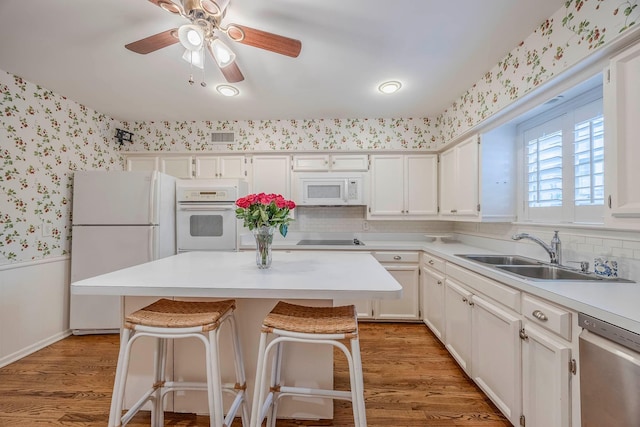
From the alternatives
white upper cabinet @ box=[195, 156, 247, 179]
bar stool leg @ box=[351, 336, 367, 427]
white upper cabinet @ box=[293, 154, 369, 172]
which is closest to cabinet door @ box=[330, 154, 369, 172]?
white upper cabinet @ box=[293, 154, 369, 172]

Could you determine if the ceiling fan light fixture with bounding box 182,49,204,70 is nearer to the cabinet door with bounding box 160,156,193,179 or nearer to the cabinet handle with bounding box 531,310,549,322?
the cabinet door with bounding box 160,156,193,179

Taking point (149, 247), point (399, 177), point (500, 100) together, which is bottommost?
point (149, 247)

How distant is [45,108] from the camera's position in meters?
2.54

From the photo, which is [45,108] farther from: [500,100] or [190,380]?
[500,100]

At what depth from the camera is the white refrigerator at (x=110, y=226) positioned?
267 cm

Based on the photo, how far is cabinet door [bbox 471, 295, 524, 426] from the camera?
55.0 inches

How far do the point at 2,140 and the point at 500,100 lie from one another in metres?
4.09

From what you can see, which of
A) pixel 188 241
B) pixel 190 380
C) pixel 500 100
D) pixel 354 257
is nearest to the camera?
pixel 190 380

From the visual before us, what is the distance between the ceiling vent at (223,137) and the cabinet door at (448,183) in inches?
103

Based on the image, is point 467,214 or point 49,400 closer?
point 49,400

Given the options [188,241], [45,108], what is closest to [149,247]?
[188,241]

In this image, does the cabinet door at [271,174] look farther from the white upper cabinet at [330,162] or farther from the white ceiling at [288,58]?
the white ceiling at [288,58]

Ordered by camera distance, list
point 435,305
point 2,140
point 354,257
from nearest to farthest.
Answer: point 354,257, point 2,140, point 435,305

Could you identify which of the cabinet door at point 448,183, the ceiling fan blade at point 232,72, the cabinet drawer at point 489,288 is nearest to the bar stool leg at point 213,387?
the cabinet drawer at point 489,288
